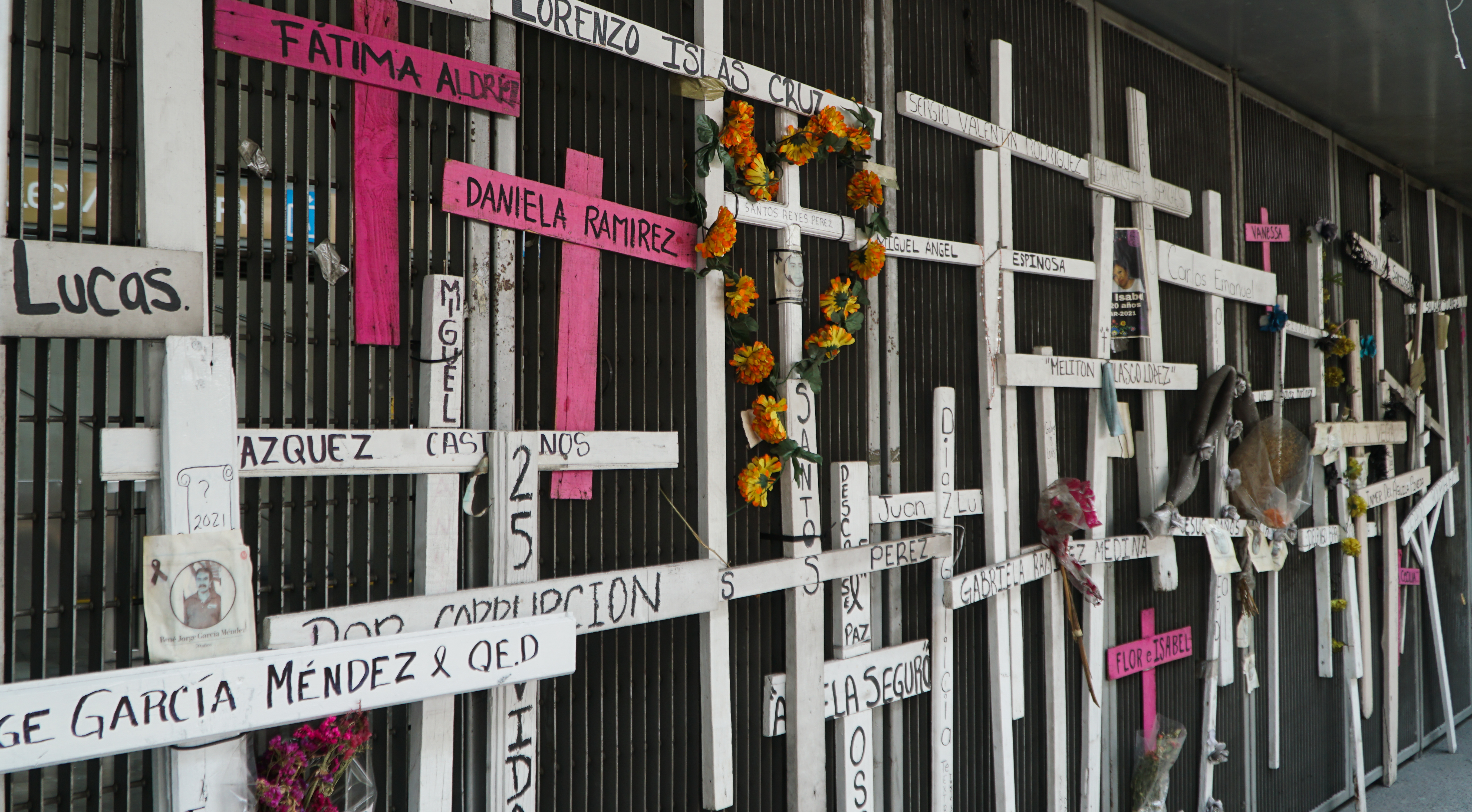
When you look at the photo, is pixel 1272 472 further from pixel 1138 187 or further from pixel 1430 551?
pixel 1430 551

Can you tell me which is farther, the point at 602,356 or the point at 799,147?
the point at 799,147

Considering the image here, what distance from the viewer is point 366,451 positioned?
4.42 ft

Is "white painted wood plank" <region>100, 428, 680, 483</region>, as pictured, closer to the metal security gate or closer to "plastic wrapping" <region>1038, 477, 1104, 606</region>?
the metal security gate

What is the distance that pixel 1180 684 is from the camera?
3.16 m

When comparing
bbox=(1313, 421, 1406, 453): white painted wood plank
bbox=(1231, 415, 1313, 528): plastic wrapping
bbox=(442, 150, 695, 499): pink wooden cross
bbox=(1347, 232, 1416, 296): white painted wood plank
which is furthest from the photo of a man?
bbox=(1347, 232, 1416, 296): white painted wood plank

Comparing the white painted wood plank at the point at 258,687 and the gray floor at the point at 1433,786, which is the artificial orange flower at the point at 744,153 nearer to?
the white painted wood plank at the point at 258,687

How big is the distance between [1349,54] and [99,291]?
367 centimetres

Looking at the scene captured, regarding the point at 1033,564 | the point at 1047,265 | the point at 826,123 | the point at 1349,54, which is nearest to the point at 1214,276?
the point at 1349,54

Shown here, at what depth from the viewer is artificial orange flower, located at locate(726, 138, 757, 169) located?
71.5 inches

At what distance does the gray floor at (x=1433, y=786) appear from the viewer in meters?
3.97

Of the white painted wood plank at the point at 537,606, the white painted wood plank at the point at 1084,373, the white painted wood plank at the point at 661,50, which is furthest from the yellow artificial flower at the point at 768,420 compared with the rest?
the white painted wood plank at the point at 1084,373

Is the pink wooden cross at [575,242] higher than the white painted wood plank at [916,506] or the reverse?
higher

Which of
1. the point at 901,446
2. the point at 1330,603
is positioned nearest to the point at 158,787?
the point at 901,446

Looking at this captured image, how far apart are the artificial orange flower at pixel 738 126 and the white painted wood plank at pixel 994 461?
86 cm
